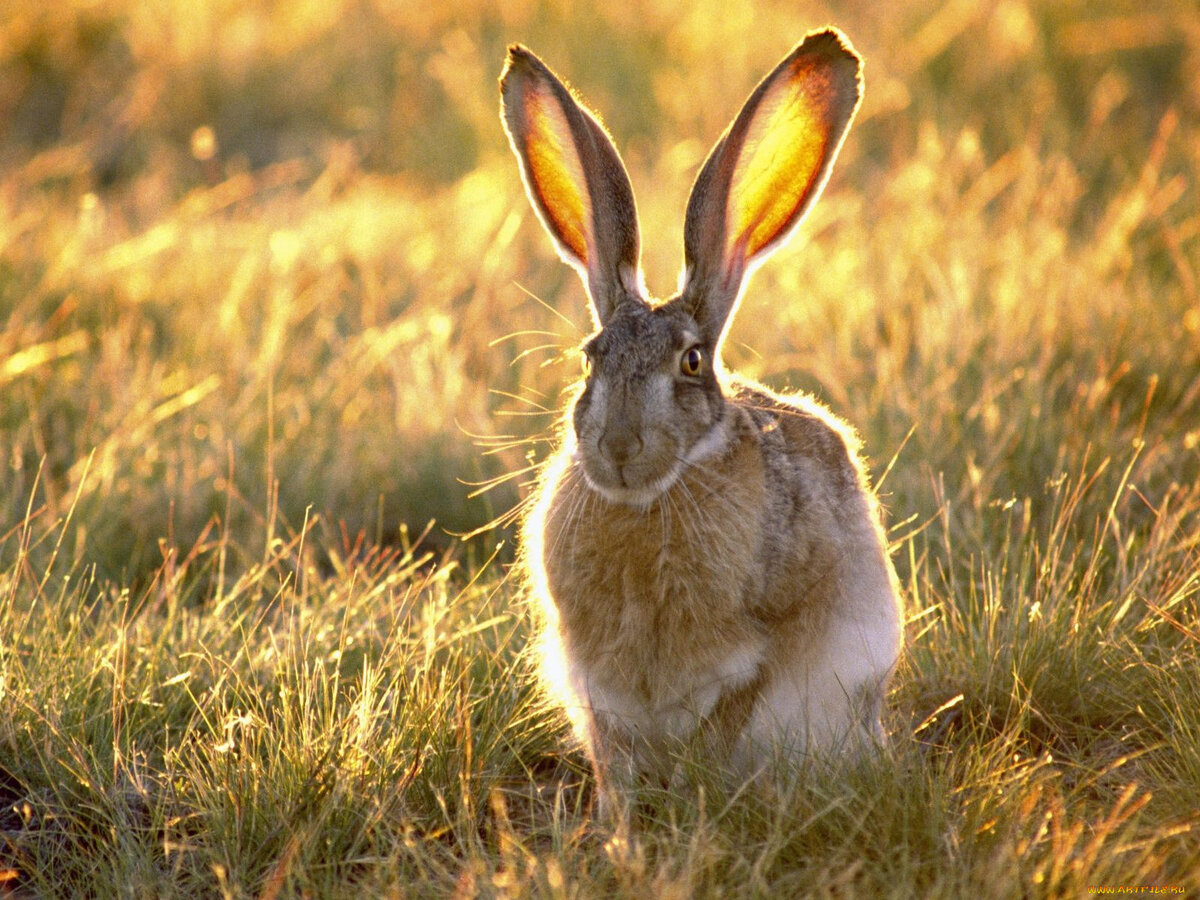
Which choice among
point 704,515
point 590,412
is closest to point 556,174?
point 590,412

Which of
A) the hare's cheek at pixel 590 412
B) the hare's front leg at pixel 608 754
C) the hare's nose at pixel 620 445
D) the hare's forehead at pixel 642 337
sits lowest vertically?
the hare's front leg at pixel 608 754

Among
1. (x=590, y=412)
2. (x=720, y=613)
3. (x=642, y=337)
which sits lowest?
(x=720, y=613)

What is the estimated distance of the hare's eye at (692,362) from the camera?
3340mm

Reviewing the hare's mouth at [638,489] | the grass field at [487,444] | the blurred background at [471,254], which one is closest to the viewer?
the grass field at [487,444]

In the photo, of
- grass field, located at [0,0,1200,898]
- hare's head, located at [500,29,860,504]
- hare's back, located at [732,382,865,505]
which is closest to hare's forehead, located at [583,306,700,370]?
hare's head, located at [500,29,860,504]

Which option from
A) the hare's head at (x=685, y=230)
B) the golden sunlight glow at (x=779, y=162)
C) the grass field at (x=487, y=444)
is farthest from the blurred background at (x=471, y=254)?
the golden sunlight glow at (x=779, y=162)

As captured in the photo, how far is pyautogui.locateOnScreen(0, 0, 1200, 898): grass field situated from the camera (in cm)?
317

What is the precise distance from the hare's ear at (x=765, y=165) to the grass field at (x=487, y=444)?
24.4 inches

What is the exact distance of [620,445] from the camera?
320cm

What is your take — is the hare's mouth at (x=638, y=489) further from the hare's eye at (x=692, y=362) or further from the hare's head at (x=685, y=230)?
the hare's eye at (x=692, y=362)

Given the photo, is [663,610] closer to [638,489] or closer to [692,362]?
[638,489]

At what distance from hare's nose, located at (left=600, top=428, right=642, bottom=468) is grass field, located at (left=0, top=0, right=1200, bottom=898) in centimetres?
74

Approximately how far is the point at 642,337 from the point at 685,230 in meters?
0.36

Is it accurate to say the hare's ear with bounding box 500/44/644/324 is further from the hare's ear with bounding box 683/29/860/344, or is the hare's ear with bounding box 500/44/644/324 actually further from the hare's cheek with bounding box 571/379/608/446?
the hare's cheek with bounding box 571/379/608/446
